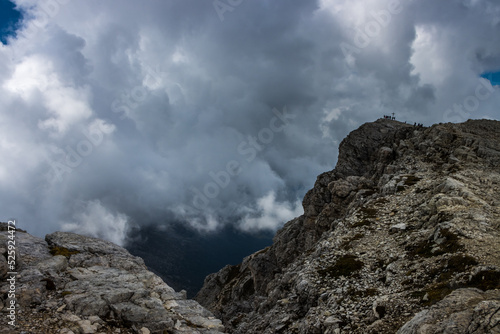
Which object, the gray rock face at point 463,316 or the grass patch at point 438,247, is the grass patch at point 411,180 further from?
the gray rock face at point 463,316

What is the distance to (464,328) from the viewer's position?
12.5 meters

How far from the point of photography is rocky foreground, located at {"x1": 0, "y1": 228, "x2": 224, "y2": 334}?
2069 centimetres

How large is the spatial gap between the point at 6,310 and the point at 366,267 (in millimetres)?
29617

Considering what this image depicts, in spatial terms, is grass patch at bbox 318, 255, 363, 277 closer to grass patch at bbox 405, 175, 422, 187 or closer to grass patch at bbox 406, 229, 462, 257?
grass patch at bbox 406, 229, 462, 257

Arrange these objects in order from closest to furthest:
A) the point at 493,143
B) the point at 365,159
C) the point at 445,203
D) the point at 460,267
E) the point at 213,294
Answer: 1. the point at 460,267
2. the point at 445,203
3. the point at 493,143
4. the point at 365,159
5. the point at 213,294

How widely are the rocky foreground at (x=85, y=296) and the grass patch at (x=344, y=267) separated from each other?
12116 mm

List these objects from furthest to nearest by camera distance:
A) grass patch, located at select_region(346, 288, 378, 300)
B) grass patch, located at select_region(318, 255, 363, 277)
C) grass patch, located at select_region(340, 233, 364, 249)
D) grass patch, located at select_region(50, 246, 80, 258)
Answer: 1. grass patch, located at select_region(340, 233, 364, 249)
2. grass patch, located at select_region(50, 246, 80, 258)
3. grass patch, located at select_region(318, 255, 363, 277)
4. grass patch, located at select_region(346, 288, 378, 300)

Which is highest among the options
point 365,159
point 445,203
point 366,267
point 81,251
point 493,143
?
point 365,159

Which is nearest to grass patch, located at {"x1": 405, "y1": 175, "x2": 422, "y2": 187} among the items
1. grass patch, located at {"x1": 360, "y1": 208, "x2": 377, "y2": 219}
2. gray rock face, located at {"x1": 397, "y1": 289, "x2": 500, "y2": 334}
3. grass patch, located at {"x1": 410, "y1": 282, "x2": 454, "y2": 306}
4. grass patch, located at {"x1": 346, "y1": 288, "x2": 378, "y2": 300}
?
grass patch, located at {"x1": 360, "y1": 208, "x2": 377, "y2": 219}

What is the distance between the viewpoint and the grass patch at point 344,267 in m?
28.6

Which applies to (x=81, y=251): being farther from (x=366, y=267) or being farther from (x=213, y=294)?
(x=213, y=294)

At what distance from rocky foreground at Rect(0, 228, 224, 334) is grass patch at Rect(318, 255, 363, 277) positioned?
39.8 ft

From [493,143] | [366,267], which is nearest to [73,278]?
[366,267]

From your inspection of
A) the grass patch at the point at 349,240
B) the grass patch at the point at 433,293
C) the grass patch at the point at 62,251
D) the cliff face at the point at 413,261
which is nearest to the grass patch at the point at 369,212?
the cliff face at the point at 413,261
